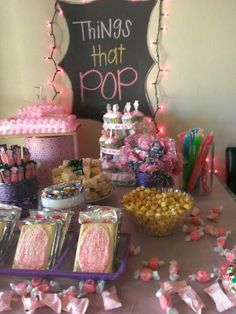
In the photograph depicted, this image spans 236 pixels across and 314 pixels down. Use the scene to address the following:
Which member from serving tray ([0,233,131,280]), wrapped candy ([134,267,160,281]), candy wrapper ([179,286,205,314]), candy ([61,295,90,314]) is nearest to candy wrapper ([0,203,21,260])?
serving tray ([0,233,131,280])

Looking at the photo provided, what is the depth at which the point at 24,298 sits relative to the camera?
725mm

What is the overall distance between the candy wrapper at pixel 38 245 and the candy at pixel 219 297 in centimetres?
37

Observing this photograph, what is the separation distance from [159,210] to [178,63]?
35.9 inches

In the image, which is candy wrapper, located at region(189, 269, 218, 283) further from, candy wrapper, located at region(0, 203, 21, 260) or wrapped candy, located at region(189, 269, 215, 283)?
candy wrapper, located at region(0, 203, 21, 260)

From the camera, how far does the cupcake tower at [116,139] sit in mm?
1371

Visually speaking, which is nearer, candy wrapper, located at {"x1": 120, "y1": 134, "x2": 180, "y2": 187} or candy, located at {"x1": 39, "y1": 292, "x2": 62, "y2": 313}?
candy, located at {"x1": 39, "y1": 292, "x2": 62, "y2": 313}

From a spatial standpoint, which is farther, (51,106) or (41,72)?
(41,72)

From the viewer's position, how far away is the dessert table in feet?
2.28

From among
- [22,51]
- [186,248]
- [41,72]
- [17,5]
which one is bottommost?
[186,248]

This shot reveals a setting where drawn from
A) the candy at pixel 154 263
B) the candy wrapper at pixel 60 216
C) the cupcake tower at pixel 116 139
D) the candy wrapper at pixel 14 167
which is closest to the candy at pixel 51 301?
the candy wrapper at pixel 60 216

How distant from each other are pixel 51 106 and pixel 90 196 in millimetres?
578

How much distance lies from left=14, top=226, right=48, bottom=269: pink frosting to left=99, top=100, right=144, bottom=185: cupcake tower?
58 cm

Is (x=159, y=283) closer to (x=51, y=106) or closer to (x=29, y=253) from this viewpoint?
(x=29, y=253)

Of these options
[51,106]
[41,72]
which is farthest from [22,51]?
[51,106]
